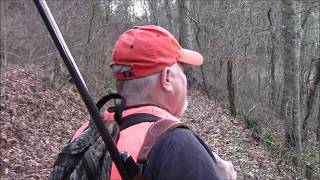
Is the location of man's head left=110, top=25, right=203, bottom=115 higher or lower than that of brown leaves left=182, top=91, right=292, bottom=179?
higher

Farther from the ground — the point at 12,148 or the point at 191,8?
the point at 191,8

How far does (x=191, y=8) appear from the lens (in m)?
28.2

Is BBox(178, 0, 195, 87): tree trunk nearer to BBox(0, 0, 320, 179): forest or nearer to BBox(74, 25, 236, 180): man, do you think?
BBox(0, 0, 320, 179): forest

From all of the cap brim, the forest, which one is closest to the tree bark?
the forest

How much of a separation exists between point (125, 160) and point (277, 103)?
16.0 m

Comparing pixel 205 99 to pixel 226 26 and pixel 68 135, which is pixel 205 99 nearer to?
pixel 226 26

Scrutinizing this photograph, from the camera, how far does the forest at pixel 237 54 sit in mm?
12523

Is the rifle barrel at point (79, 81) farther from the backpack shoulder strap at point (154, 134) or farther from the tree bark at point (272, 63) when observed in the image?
the tree bark at point (272, 63)

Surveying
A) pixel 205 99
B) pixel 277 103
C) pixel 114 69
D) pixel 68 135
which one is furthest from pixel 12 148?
pixel 205 99

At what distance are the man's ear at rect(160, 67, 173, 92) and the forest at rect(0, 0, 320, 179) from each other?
357 inches

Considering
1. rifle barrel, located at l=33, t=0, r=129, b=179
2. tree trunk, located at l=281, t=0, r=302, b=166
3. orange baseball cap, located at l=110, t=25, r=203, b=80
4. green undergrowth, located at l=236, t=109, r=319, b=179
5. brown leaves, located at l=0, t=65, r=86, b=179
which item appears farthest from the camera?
tree trunk, located at l=281, t=0, r=302, b=166

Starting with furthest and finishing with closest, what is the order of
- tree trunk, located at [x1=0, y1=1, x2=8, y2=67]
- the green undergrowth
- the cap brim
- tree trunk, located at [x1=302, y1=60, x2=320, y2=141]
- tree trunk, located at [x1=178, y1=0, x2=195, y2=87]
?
tree trunk, located at [x1=178, y1=0, x2=195, y2=87], tree trunk, located at [x1=0, y1=1, x2=8, y2=67], tree trunk, located at [x1=302, y1=60, x2=320, y2=141], the green undergrowth, the cap brim

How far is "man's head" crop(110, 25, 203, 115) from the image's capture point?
2.11 meters

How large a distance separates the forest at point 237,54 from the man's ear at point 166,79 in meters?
9.06
